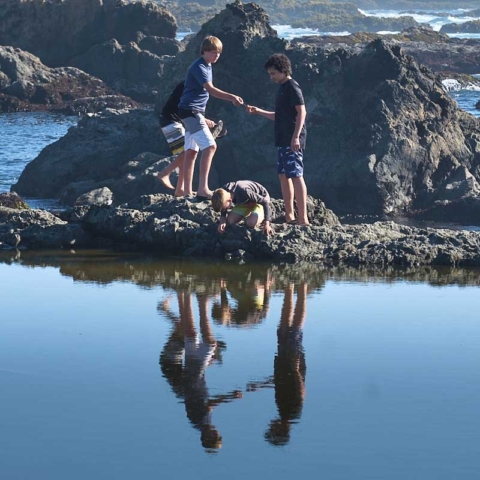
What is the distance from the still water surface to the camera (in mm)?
5504

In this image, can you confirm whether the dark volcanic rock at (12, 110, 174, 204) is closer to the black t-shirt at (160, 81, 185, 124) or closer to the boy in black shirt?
the black t-shirt at (160, 81, 185, 124)

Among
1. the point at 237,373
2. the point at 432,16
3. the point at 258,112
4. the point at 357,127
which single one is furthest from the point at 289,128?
the point at 432,16

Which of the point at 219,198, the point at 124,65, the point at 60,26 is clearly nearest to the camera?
the point at 219,198

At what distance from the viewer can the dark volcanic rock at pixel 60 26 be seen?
41.3m

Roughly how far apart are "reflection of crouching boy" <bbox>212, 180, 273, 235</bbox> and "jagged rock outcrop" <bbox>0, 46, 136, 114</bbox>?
2484cm

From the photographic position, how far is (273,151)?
18.0 m

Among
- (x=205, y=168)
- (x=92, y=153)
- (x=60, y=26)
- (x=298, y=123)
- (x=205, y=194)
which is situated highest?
(x=298, y=123)

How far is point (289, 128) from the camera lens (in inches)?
422

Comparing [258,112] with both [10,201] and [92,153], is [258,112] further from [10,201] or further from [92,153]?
[92,153]

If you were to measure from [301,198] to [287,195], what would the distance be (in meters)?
0.14

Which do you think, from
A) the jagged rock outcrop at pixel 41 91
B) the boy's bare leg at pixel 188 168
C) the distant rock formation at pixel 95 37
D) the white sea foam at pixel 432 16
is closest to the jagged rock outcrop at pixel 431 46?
the distant rock formation at pixel 95 37

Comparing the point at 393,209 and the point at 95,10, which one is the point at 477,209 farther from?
the point at 95,10

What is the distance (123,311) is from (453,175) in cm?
995

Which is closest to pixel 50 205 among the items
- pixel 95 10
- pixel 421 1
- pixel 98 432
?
pixel 98 432
